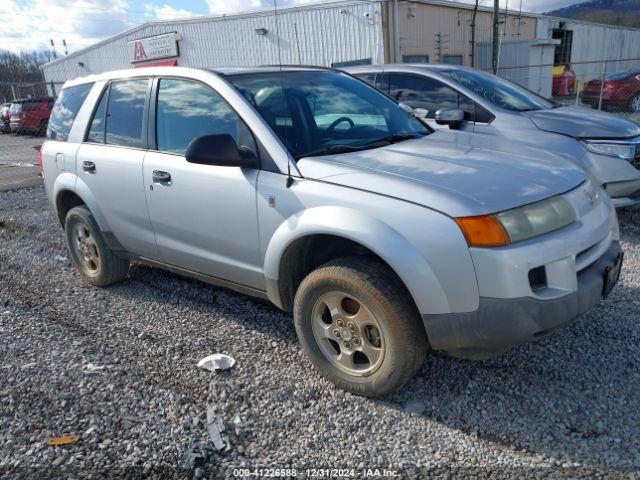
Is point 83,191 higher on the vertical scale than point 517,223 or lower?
lower

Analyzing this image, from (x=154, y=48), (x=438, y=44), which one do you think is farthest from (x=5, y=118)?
(x=438, y=44)

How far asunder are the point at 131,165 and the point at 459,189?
2.41 metres

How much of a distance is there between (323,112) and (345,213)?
115 cm

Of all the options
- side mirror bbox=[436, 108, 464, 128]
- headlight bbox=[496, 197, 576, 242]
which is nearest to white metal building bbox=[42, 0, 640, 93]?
side mirror bbox=[436, 108, 464, 128]

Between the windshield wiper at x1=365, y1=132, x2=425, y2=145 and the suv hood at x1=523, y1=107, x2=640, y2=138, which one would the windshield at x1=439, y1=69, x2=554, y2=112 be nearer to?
the suv hood at x1=523, y1=107, x2=640, y2=138

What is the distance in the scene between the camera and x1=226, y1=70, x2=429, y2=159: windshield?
3244mm

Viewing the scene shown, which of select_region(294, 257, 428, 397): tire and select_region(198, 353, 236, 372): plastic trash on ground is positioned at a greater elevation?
select_region(294, 257, 428, 397): tire

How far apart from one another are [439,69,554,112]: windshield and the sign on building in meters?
22.8

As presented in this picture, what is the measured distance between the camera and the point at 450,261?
7.88ft

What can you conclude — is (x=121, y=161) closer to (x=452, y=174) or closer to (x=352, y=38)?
(x=452, y=174)

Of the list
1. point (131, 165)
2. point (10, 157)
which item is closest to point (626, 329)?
point (131, 165)

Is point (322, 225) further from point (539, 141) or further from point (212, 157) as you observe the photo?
point (539, 141)

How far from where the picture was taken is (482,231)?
2.37m

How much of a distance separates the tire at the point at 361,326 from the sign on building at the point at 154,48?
26.1m
